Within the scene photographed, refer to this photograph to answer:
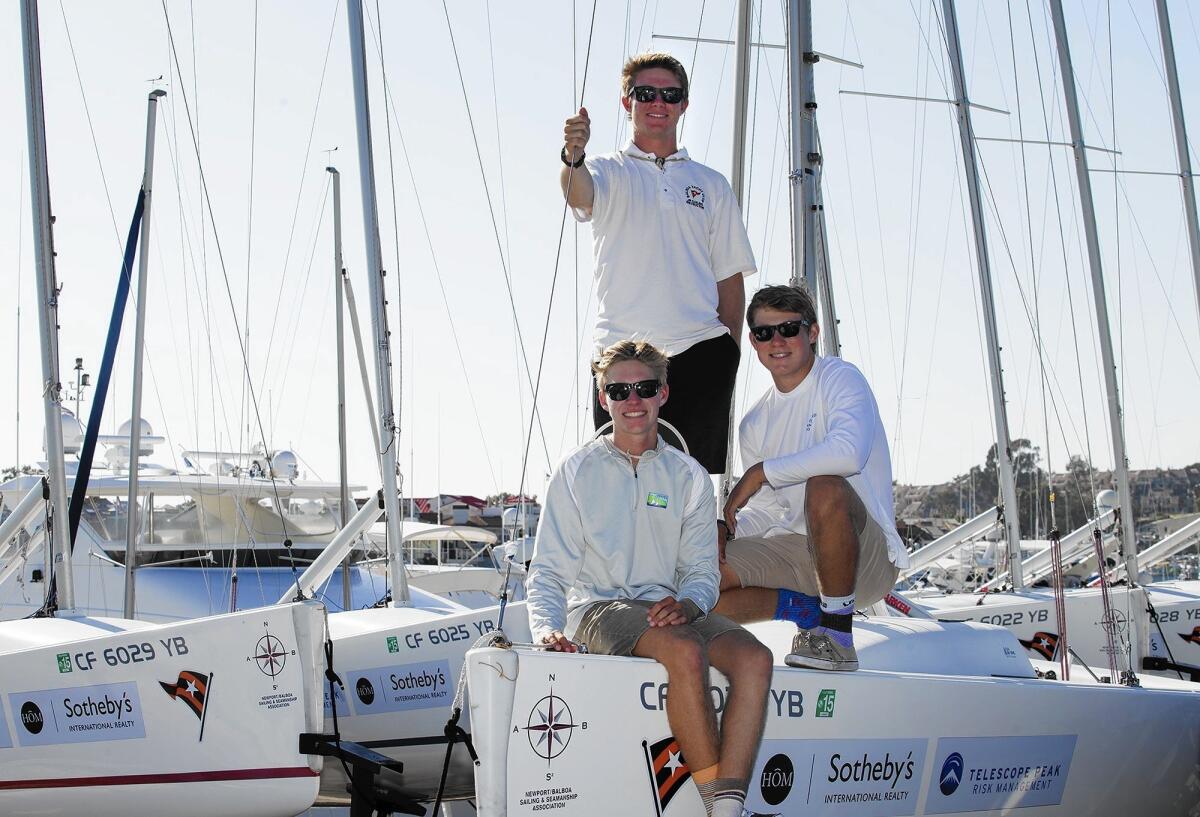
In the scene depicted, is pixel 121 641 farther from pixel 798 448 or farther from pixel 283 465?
pixel 283 465

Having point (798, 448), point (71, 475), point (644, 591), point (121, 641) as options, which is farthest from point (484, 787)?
point (71, 475)

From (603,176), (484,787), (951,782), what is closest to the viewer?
(484,787)

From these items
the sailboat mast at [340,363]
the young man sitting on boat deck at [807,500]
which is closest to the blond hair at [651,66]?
the young man sitting on boat deck at [807,500]

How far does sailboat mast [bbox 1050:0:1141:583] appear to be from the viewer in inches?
389

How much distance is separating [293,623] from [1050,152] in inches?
447

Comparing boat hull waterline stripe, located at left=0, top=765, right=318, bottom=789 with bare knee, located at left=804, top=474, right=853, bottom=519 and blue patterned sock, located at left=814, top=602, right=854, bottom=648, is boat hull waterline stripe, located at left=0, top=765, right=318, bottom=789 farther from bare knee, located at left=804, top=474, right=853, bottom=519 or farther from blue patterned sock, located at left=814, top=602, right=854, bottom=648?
bare knee, located at left=804, top=474, right=853, bottom=519

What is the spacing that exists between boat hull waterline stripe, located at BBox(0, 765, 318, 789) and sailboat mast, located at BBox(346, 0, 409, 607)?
2.32 metres

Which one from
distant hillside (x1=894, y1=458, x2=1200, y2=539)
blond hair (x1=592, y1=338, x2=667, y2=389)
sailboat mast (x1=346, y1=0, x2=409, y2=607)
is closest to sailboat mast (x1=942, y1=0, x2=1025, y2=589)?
sailboat mast (x1=346, y1=0, x2=409, y2=607)

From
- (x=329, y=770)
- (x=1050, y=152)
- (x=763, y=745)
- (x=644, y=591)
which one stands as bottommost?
(x=329, y=770)

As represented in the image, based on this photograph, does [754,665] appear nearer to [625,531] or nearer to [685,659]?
[685,659]

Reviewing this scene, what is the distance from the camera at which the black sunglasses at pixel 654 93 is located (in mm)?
4441

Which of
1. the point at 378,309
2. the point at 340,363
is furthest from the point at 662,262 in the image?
the point at 340,363

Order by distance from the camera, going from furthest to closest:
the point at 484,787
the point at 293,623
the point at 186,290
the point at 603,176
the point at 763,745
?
the point at 186,290 → the point at 293,623 → the point at 603,176 → the point at 763,745 → the point at 484,787

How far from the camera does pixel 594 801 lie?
3324 millimetres
